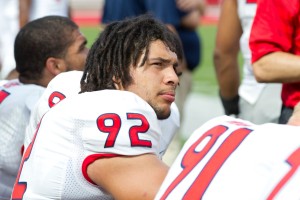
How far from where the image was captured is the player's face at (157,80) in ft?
10.7

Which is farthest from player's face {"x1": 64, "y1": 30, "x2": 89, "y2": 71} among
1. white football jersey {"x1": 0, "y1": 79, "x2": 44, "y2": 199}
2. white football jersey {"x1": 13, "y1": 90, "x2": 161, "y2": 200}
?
white football jersey {"x1": 13, "y1": 90, "x2": 161, "y2": 200}

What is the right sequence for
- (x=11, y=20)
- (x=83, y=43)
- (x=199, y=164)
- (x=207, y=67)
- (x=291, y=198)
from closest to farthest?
(x=291, y=198), (x=199, y=164), (x=83, y=43), (x=11, y=20), (x=207, y=67)

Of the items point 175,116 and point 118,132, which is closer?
point 118,132

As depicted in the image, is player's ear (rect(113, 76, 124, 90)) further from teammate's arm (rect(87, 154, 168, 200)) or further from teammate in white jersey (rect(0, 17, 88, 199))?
teammate in white jersey (rect(0, 17, 88, 199))

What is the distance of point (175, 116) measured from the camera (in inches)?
157

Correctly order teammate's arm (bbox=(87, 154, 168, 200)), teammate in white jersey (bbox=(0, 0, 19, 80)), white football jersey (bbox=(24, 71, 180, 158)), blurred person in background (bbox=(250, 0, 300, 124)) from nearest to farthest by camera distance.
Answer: teammate's arm (bbox=(87, 154, 168, 200)), white football jersey (bbox=(24, 71, 180, 158)), blurred person in background (bbox=(250, 0, 300, 124)), teammate in white jersey (bbox=(0, 0, 19, 80))

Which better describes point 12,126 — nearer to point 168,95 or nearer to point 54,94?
point 54,94

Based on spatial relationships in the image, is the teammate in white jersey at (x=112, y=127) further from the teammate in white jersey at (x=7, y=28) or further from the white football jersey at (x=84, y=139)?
the teammate in white jersey at (x=7, y=28)

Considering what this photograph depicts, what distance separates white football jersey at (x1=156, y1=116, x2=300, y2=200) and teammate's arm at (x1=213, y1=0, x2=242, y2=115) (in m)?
2.68

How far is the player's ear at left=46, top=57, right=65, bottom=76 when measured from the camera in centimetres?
438

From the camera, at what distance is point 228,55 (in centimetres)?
520

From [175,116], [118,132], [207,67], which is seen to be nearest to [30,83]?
[175,116]

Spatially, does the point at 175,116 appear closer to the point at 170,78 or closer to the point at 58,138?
the point at 170,78

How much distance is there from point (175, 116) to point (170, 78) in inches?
27.0
